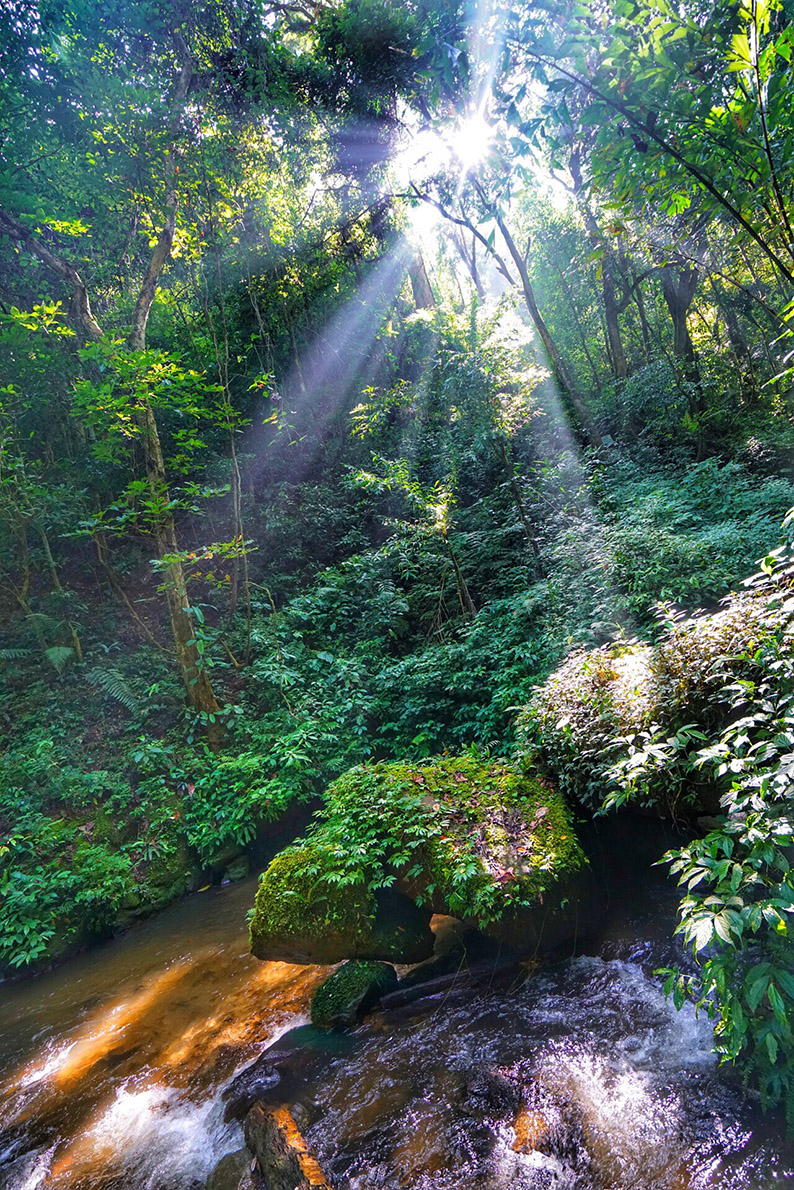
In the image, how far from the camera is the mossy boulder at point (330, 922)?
414 centimetres

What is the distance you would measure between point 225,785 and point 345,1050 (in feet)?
14.6

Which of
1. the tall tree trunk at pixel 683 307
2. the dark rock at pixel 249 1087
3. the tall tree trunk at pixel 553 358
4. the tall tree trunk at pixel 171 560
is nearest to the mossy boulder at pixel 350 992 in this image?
the dark rock at pixel 249 1087

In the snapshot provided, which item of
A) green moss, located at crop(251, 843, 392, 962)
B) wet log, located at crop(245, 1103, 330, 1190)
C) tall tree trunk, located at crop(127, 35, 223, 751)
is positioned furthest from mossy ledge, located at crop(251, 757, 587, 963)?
tall tree trunk, located at crop(127, 35, 223, 751)

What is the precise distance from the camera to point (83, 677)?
371 inches

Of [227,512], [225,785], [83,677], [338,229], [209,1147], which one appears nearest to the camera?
[209,1147]

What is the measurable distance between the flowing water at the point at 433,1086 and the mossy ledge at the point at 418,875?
0.52 metres

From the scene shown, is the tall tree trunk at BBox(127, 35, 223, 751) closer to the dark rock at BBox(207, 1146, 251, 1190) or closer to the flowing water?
the flowing water

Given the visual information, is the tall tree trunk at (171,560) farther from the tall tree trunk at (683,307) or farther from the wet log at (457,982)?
the tall tree trunk at (683,307)

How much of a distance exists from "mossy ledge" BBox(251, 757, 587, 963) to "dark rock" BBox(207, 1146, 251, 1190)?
45.2 inches

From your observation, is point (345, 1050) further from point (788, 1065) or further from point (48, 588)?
point (48, 588)

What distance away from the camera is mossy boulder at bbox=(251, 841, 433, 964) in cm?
414

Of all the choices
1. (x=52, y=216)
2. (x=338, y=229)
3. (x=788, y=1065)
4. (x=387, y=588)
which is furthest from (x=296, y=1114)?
(x=338, y=229)

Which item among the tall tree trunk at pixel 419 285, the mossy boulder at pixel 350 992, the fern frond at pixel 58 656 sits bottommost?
the mossy boulder at pixel 350 992

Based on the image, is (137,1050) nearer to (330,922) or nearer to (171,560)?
(330,922)
